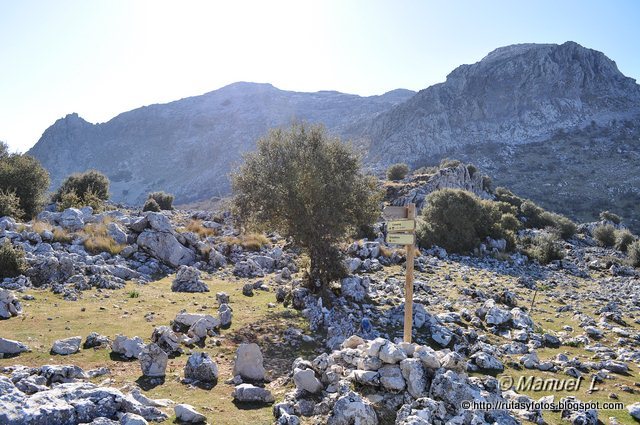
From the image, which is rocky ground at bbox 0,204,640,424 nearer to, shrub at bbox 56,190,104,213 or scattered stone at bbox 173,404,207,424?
scattered stone at bbox 173,404,207,424

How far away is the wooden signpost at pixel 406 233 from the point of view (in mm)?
8797

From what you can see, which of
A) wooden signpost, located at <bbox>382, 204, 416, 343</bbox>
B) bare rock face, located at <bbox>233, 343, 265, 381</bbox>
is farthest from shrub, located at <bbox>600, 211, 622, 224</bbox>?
bare rock face, located at <bbox>233, 343, 265, 381</bbox>

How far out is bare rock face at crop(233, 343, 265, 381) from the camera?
8.46m

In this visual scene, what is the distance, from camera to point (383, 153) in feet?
385

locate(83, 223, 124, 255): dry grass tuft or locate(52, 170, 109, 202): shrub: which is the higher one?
locate(52, 170, 109, 202): shrub

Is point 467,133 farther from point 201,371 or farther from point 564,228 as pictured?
point 201,371

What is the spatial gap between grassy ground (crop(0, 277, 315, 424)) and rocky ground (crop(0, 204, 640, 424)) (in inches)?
2.0

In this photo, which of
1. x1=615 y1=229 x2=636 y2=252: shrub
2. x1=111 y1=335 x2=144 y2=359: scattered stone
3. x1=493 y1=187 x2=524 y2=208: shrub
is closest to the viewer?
x1=111 y1=335 x2=144 y2=359: scattered stone

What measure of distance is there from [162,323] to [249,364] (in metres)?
4.54

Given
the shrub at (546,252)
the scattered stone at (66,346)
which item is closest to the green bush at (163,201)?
the shrub at (546,252)

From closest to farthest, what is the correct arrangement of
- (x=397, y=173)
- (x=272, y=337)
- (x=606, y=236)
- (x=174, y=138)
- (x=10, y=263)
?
(x=272, y=337), (x=10, y=263), (x=606, y=236), (x=397, y=173), (x=174, y=138)

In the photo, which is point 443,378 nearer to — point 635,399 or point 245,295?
point 635,399

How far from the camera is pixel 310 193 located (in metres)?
14.5

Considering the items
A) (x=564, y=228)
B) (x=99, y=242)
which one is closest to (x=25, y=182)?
(x=99, y=242)
